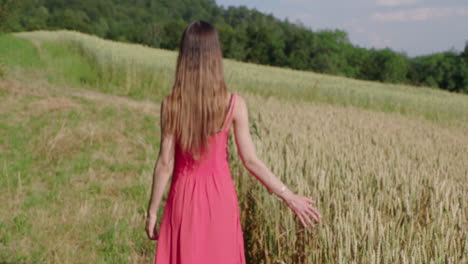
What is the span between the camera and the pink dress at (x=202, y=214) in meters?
2.15

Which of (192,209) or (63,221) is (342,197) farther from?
(63,221)

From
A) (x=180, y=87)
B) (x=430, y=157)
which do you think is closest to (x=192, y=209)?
(x=180, y=87)

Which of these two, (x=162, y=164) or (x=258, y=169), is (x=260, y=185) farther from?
(x=162, y=164)

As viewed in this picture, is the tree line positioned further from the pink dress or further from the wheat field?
the pink dress

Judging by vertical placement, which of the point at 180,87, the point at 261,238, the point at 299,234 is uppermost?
the point at 180,87

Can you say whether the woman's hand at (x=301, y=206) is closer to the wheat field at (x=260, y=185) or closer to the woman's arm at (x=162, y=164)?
the wheat field at (x=260, y=185)

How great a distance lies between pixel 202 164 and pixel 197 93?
37 centimetres

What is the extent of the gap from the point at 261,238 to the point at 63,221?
2349 mm

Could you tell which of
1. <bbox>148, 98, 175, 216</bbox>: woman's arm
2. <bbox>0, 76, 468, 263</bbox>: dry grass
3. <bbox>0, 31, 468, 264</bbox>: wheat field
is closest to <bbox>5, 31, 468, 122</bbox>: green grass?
<bbox>0, 31, 468, 264</bbox>: wheat field

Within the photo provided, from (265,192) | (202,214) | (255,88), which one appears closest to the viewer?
(202,214)

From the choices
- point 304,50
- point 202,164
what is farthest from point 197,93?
point 304,50

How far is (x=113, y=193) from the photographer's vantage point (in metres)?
5.52

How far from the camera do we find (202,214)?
2.15 meters

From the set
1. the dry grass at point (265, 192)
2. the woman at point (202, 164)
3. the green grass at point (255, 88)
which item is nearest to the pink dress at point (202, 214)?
the woman at point (202, 164)
